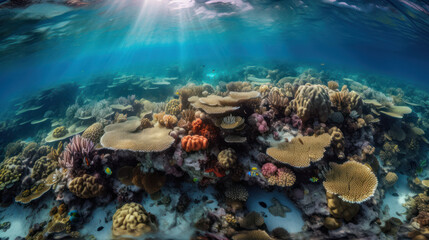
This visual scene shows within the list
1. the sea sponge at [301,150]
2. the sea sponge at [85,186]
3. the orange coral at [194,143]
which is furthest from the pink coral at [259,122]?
the sea sponge at [85,186]

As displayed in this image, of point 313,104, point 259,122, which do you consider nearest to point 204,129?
point 259,122

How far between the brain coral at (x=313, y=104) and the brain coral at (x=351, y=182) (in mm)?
1556

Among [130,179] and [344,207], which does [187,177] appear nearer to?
[130,179]

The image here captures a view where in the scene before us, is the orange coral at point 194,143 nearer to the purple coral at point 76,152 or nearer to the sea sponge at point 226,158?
the sea sponge at point 226,158

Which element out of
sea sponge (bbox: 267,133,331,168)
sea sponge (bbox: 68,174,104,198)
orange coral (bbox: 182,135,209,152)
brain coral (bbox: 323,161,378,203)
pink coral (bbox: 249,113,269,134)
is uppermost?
pink coral (bbox: 249,113,269,134)

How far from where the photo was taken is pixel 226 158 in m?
4.35

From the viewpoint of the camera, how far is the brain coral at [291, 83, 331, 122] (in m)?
4.96

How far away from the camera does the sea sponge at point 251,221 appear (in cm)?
440

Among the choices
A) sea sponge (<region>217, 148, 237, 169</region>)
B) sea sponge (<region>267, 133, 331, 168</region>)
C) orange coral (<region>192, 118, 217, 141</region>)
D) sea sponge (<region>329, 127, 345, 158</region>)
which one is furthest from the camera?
sea sponge (<region>329, 127, 345, 158</region>)

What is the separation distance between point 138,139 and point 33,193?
469cm

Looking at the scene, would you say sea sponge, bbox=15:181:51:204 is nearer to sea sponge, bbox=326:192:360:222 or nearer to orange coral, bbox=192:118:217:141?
orange coral, bbox=192:118:217:141

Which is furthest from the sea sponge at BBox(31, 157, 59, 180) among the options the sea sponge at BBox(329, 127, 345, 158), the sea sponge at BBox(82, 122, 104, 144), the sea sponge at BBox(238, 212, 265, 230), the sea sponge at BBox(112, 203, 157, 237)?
the sea sponge at BBox(329, 127, 345, 158)

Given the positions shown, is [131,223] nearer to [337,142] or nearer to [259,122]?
[259,122]

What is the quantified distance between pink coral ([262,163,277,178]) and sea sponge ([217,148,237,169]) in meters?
0.92
